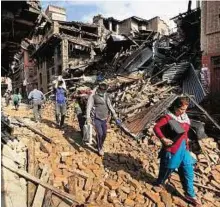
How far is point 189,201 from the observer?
20.1ft

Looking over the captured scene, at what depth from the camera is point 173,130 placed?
5867mm

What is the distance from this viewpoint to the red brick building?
14.8 m

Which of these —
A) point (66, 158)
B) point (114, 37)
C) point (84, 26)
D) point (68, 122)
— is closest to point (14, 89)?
point (84, 26)

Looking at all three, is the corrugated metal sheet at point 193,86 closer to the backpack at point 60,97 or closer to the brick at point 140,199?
the backpack at point 60,97

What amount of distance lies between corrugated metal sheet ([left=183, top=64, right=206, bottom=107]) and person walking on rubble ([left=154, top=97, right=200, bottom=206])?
345 inches

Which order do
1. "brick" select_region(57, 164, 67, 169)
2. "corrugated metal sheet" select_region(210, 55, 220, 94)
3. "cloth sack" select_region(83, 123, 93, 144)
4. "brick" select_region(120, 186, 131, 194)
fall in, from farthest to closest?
"corrugated metal sheet" select_region(210, 55, 220, 94) < "cloth sack" select_region(83, 123, 93, 144) < "brick" select_region(57, 164, 67, 169) < "brick" select_region(120, 186, 131, 194)

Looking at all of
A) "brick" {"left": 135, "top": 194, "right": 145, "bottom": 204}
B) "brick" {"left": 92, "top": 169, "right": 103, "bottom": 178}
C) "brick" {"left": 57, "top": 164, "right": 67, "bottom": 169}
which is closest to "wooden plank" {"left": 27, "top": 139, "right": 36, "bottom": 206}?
"brick" {"left": 57, "top": 164, "right": 67, "bottom": 169}

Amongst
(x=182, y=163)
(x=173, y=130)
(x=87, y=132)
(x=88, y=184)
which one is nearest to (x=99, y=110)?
(x=87, y=132)

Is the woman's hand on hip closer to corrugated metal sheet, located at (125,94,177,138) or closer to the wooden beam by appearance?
the wooden beam

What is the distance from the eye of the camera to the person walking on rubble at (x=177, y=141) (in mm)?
5844

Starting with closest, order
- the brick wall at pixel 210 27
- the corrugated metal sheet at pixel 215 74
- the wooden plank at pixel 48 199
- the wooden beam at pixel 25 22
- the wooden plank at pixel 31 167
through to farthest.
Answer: the wooden beam at pixel 25 22 → the wooden plank at pixel 48 199 → the wooden plank at pixel 31 167 → the corrugated metal sheet at pixel 215 74 → the brick wall at pixel 210 27

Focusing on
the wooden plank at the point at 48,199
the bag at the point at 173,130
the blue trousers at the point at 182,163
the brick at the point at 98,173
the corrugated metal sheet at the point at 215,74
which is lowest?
the brick at the point at 98,173

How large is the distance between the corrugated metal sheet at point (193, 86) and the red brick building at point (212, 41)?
2.07 feet

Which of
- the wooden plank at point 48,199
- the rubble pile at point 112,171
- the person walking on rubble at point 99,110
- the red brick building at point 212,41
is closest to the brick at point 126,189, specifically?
the rubble pile at point 112,171
